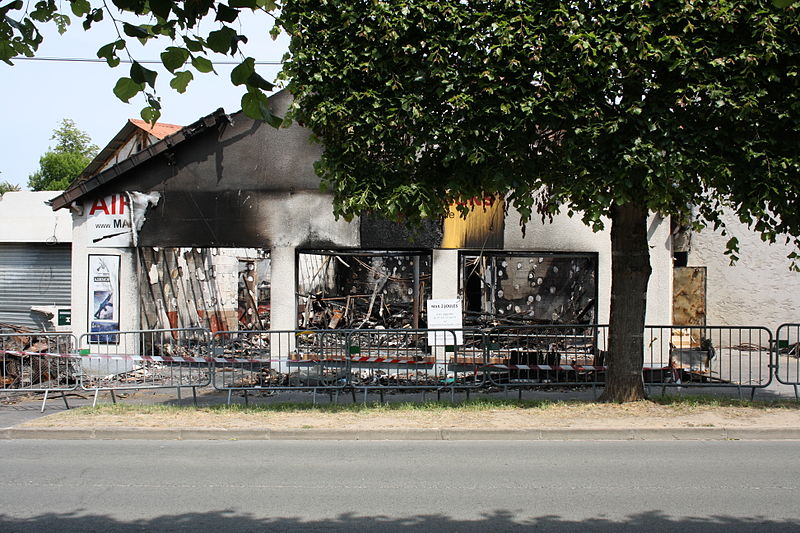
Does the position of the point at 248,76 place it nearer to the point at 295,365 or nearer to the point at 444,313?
the point at 295,365

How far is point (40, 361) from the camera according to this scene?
42.8 feet

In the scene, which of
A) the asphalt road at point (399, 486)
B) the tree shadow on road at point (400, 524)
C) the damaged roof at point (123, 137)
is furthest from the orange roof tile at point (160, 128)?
the tree shadow on road at point (400, 524)

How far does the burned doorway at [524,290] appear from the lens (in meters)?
17.4

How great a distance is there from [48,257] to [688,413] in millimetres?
16587

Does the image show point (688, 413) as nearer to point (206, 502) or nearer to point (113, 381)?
point (206, 502)

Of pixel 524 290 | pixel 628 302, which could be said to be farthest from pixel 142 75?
pixel 524 290

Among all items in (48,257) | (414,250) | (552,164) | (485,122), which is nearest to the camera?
(485,122)

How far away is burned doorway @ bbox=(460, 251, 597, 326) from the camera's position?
17.4m

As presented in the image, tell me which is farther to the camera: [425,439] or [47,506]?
[425,439]

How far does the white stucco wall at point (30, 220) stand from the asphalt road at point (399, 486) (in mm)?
11484

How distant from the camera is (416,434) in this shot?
10180 millimetres

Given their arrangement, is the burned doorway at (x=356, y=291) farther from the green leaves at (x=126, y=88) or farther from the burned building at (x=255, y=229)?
the green leaves at (x=126, y=88)

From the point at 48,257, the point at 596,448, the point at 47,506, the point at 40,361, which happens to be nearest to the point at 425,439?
the point at 596,448

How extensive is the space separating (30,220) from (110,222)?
18.9 ft
